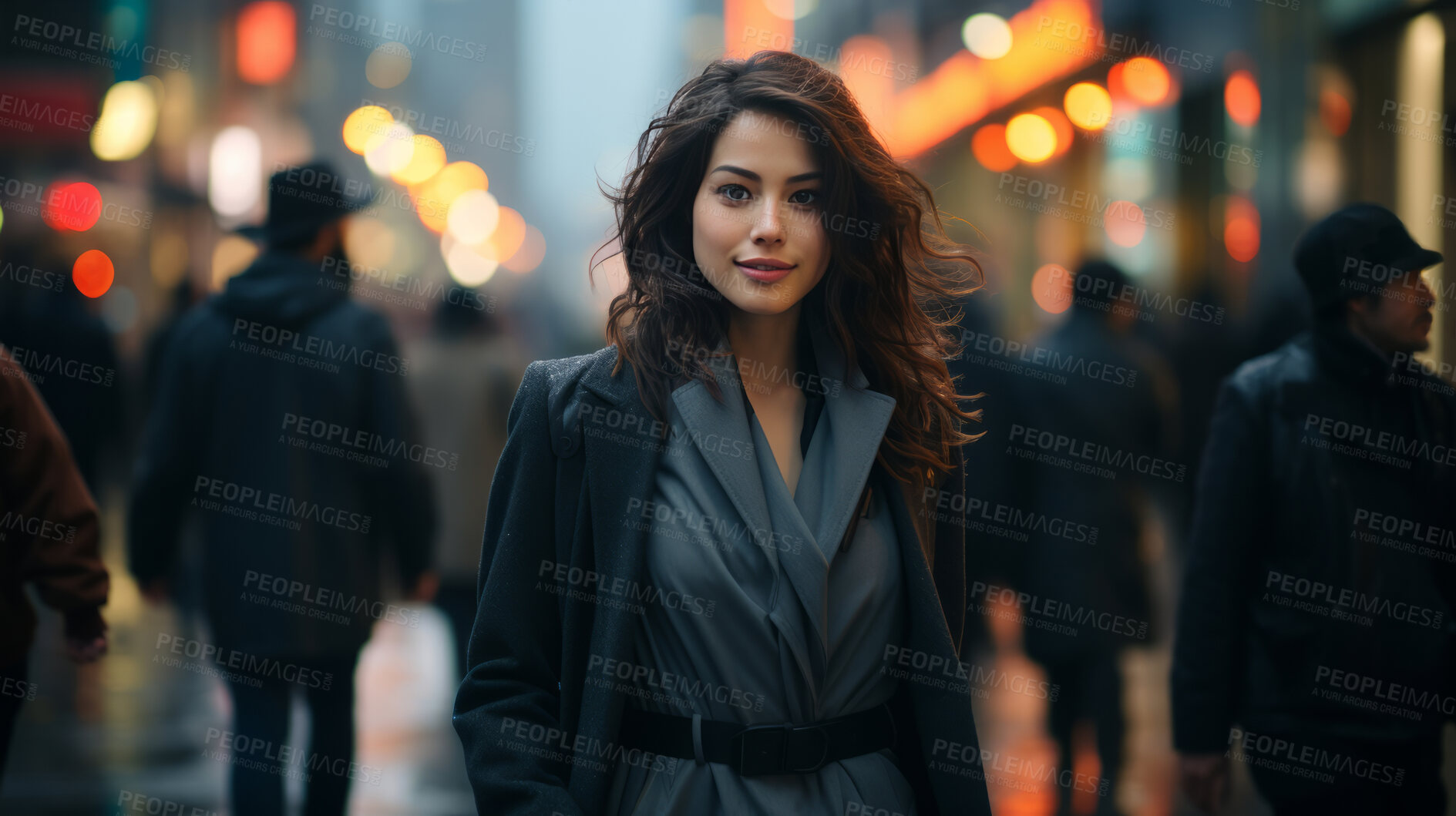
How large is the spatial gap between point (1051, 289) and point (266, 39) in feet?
50.7

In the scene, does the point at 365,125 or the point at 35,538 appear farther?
the point at 365,125

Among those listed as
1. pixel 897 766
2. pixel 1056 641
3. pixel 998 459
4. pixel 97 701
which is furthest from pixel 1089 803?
pixel 97 701

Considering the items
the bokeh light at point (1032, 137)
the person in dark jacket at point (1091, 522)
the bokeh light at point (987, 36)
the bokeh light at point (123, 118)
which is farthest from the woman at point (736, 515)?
the bokeh light at point (987, 36)

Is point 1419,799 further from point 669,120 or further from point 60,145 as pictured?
point 60,145

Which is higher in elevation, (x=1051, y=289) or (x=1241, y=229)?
(x=1241, y=229)

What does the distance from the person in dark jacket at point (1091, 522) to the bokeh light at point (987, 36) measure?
10820mm

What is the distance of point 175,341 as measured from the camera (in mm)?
4684

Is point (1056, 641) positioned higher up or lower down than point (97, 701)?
higher up

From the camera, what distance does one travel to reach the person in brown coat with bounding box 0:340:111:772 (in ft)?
11.5

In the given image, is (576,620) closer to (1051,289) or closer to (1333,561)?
(1333,561)

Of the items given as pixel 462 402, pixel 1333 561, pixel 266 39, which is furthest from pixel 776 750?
pixel 266 39

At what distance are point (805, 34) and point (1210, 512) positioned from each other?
119ft

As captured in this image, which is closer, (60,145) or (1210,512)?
(1210,512)

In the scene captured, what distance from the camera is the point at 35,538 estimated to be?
3.54 metres
